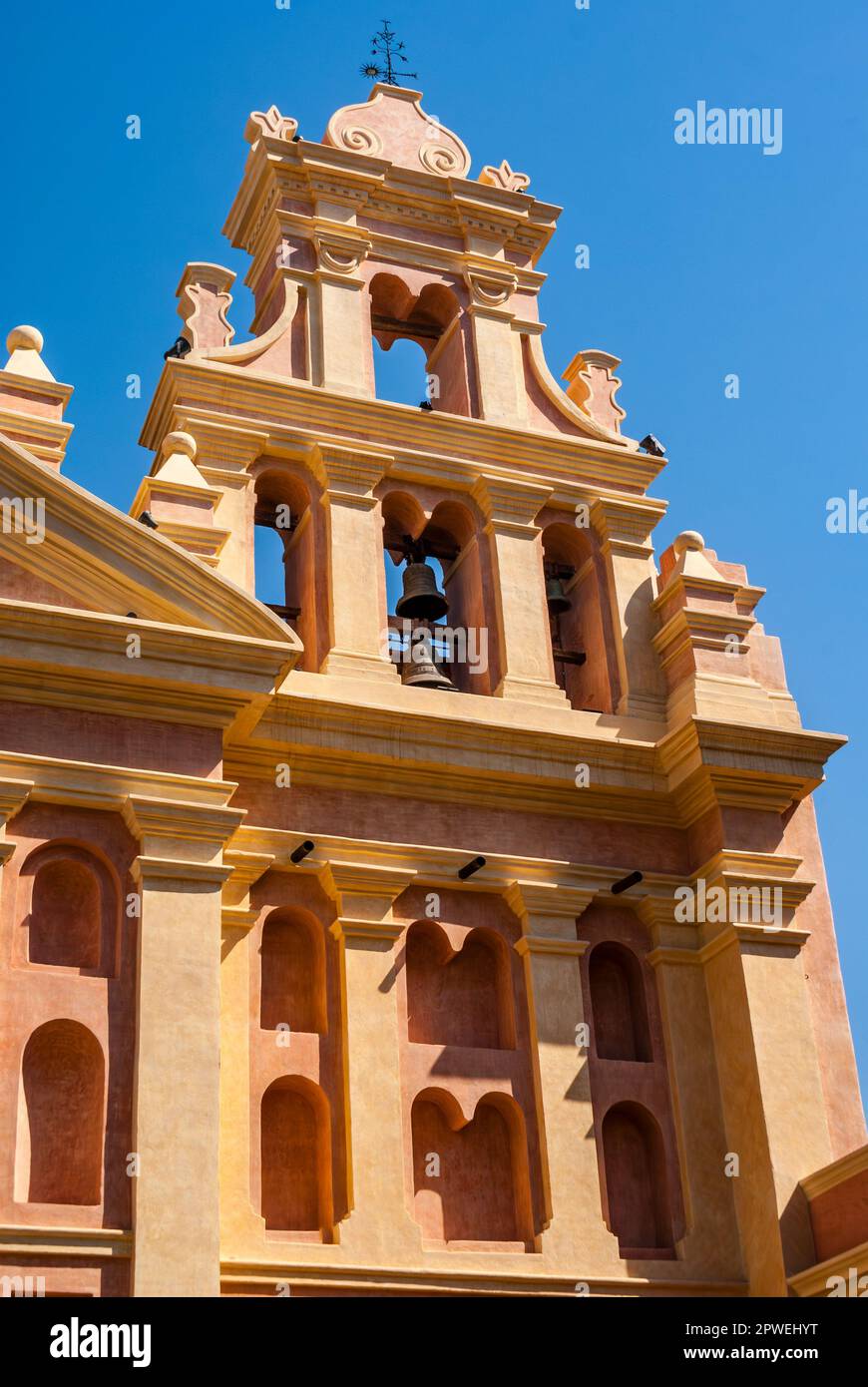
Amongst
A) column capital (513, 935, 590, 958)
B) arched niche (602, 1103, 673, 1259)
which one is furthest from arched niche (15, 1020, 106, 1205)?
arched niche (602, 1103, 673, 1259)

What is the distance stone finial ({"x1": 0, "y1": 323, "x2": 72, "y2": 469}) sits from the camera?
56.4 feet

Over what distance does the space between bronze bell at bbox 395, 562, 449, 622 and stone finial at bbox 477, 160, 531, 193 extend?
5.44 meters

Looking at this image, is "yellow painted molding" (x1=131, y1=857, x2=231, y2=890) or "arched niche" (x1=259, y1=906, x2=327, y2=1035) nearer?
"yellow painted molding" (x1=131, y1=857, x2=231, y2=890)

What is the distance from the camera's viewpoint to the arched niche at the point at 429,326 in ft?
69.2

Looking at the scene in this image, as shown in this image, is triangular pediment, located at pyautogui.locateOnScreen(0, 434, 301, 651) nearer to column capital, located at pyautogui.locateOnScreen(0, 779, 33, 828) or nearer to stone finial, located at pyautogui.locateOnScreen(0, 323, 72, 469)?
stone finial, located at pyautogui.locateOnScreen(0, 323, 72, 469)

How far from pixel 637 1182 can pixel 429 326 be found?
9731mm

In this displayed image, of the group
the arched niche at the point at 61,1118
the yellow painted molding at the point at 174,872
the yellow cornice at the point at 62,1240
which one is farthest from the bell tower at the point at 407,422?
the yellow cornice at the point at 62,1240

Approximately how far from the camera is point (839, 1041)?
17.6 meters

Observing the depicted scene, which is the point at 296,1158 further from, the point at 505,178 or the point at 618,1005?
the point at 505,178

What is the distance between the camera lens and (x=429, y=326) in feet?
71.4

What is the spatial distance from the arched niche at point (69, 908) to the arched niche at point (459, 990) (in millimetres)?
2998

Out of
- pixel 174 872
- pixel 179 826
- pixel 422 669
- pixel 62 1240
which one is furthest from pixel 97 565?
pixel 62 1240

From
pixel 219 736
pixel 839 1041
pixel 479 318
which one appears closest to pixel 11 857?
pixel 219 736

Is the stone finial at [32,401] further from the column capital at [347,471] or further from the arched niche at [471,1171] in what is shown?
the arched niche at [471,1171]
